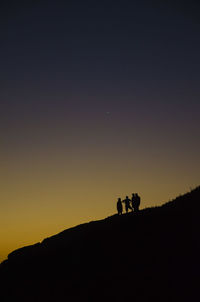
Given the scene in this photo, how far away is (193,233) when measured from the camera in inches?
850

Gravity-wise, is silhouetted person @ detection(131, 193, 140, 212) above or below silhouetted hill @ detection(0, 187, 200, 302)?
above

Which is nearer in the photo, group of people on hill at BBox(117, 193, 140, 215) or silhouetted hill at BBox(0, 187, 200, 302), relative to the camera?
silhouetted hill at BBox(0, 187, 200, 302)

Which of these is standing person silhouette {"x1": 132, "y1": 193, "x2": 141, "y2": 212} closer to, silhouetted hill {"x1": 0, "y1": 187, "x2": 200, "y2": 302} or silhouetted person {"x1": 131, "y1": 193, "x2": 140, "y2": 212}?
silhouetted person {"x1": 131, "y1": 193, "x2": 140, "y2": 212}

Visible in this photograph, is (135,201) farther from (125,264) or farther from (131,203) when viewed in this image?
(125,264)

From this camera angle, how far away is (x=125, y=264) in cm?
2209

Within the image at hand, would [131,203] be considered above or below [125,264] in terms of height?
above

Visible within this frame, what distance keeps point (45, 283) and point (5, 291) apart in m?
7.20

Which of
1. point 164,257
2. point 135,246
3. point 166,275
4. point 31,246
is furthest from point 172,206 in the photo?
point 31,246

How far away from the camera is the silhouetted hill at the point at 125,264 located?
18562 millimetres

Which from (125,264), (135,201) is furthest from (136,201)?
(125,264)

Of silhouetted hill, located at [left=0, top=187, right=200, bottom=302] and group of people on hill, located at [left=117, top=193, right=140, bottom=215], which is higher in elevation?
group of people on hill, located at [left=117, top=193, right=140, bottom=215]

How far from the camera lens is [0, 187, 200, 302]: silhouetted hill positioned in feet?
60.9

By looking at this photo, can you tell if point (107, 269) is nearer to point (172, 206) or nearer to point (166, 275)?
point (166, 275)

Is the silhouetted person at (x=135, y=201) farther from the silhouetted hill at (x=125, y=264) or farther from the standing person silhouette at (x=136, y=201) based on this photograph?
the silhouetted hill at (x=125, y=264)
